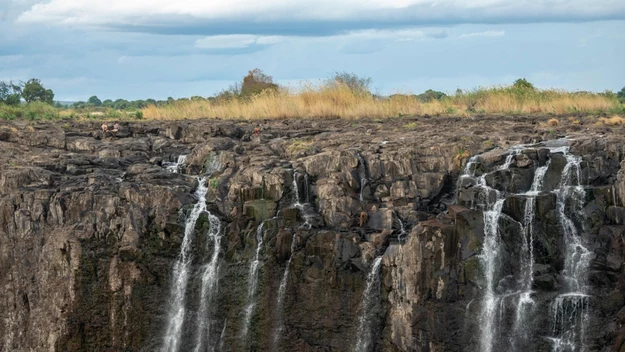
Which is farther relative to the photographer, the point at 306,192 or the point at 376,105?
the point at 376,105

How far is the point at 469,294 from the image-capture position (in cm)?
2391

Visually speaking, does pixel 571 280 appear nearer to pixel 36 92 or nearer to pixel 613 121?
pixel 613 121

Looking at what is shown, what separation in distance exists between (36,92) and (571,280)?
52.0m

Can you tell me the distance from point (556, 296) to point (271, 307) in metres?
7.24

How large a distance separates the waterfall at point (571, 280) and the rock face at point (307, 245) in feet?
0.62

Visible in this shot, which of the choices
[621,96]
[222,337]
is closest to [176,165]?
[222,337]

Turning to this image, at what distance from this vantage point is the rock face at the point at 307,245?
2384 centimetres

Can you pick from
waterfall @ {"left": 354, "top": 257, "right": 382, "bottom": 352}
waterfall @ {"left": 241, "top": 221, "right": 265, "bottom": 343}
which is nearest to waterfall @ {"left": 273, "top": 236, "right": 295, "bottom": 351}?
waterfall @ {"left": 241, "top": 221, "right": 265, "bottom": 343}

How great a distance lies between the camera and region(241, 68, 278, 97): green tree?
154 ft

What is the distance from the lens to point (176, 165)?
30.6m

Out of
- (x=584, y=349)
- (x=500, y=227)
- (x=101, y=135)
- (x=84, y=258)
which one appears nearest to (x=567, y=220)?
(x=500, y=227)

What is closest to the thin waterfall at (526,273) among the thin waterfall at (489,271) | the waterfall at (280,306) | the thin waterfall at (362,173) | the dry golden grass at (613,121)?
the thin waterfall at (489,271)

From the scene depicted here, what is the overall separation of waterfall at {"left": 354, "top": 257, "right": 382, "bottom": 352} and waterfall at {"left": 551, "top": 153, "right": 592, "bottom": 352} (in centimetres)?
430

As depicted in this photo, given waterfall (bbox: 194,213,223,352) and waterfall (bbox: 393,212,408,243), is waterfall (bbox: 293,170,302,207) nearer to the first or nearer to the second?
waterfall (bbox: 194,213,223,352)
